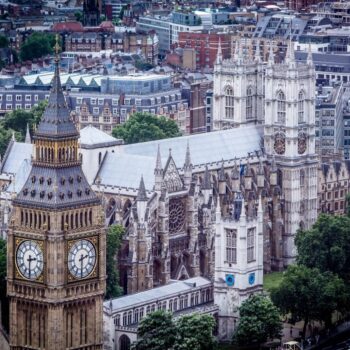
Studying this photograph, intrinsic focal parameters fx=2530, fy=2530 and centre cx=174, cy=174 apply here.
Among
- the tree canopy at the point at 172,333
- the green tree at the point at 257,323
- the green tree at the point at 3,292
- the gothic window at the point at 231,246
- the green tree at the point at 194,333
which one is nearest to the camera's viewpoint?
the green tree at the point at 3,292

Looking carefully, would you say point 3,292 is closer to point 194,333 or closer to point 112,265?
point 194,333

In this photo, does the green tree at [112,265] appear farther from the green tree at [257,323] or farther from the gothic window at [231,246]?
the green tree at [257,323]

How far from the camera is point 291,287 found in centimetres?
19025

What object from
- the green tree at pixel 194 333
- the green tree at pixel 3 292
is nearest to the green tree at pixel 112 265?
the green tree at pixel 3 292

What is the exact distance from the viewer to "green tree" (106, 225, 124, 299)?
19225 cm

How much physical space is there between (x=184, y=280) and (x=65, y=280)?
4908 centimetres

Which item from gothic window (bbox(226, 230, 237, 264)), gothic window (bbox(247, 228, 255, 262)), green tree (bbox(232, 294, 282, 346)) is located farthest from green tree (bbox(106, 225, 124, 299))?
green tree (bbox(232, 294, 282, 346))

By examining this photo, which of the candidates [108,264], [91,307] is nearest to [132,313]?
[108,264]

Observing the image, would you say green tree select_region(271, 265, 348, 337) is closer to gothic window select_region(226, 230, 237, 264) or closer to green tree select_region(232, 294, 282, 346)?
gothic window select_region(226, 230, 237, 264)

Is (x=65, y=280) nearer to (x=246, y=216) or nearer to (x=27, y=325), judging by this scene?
(x=27, y=325)

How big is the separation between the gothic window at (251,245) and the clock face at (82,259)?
41.0m

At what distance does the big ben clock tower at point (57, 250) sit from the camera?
15025 centimetres

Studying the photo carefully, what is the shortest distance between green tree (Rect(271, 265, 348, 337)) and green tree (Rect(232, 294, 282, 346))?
197 inches

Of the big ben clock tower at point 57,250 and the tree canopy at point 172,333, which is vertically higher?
the big ben clock tower at point 57,250
